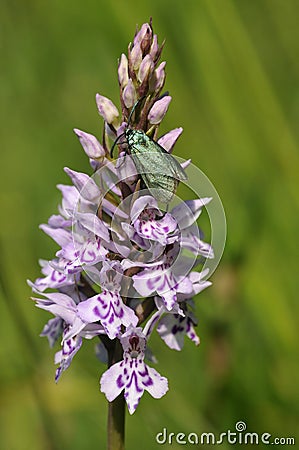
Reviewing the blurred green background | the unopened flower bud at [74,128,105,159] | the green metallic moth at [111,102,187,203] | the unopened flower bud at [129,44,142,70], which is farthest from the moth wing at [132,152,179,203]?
the blurred green background

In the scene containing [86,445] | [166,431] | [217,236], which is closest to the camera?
[217,236]

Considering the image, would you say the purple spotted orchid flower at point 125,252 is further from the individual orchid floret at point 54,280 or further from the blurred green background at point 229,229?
the blurred green background at point 229,229

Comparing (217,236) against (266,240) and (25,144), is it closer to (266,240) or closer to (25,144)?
(266,240)

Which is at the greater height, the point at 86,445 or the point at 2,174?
the point at 2,174

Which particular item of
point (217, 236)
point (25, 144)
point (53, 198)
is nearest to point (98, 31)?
point (25, 144)

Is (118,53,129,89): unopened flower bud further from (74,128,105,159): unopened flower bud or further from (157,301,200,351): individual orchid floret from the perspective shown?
(157,301,200,351): individual orchid floret

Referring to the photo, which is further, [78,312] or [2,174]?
[2,174]

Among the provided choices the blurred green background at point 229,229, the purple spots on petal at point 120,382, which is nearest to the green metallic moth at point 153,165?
the purple spots on petal at point 120,382
